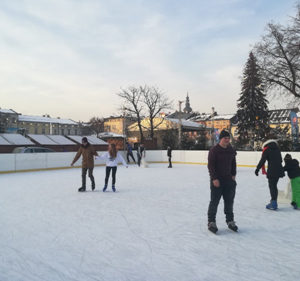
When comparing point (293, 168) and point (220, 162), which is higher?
point (220, 162)

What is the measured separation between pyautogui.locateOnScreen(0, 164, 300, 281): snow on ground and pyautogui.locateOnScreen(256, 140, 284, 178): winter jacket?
76cm

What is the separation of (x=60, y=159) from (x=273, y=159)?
1420cm

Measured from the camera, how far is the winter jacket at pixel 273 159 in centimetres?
527

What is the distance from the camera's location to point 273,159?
5.33 meters

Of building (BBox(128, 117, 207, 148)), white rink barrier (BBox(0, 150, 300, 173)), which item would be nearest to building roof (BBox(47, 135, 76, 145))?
building (BBox(128, 117, 207, 148))

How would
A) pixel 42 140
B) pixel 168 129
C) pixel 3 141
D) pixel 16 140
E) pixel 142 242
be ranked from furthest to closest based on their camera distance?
pixel 168 129, pixel 42 140, pixel 16 140, pixel 3 141, pixel 142 242

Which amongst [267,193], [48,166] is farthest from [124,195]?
[48,166]

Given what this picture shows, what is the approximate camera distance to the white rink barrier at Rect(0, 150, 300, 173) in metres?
14.8

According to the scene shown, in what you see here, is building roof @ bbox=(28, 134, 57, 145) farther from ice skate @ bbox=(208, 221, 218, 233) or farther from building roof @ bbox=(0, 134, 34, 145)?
ice skate @ bbox=(208, 221, 218, 233)

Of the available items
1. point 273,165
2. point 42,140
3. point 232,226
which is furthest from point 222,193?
point 42,140

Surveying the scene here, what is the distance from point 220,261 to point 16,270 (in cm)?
215

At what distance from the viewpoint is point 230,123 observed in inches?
3027

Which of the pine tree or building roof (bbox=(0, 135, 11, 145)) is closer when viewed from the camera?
building roof (bbox=(0, 135, 11, 145))

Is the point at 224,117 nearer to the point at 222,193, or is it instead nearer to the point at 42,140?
the point at 42,140
